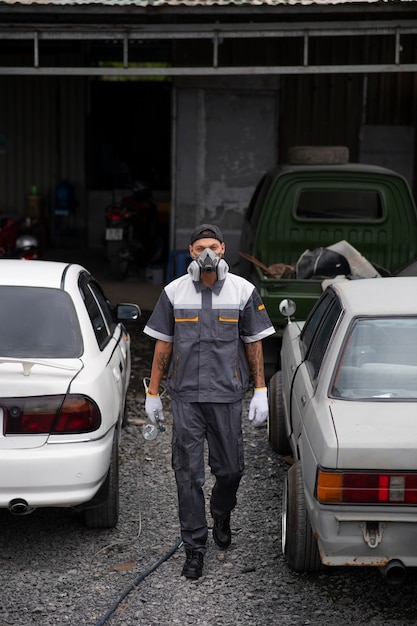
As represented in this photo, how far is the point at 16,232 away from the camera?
13.0 meters

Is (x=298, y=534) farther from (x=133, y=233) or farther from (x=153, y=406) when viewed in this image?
(x=133, y=233)

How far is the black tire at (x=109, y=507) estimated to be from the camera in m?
5.29

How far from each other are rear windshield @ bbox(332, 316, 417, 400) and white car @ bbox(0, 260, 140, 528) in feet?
4.23

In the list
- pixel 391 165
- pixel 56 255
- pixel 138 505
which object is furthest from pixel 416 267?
pixel 56 255

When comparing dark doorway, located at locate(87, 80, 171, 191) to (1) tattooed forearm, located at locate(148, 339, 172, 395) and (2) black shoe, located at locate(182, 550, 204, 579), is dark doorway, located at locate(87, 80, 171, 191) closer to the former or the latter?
(1) tattooed forearm, located at locate(148, 339, 172, 395)

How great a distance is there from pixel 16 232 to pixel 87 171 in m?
2.58

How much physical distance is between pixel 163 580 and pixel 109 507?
647mm

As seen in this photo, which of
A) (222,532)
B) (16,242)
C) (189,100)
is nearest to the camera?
(222,532)

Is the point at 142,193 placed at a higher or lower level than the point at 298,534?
higher

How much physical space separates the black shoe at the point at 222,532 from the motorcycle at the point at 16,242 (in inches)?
233

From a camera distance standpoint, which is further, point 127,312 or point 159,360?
point 127,312

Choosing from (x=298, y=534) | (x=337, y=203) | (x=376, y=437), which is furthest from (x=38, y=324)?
(x=337, y=203)

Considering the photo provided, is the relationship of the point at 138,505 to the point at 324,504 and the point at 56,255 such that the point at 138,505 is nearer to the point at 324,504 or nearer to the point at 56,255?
the point at 324,504

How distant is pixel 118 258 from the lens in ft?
42.9
